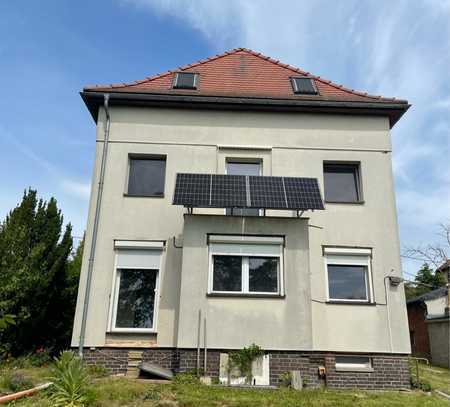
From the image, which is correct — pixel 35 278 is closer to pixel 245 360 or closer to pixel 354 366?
pixel 245 360

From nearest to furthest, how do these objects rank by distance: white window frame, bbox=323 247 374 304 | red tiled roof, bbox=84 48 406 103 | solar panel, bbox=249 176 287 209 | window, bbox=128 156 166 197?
solar panel, bbox=249 176 287 209 → white window frame, bbox=323 247 374 304 → window, bbox=128 156 166 197 → red tiled roof, bbox=84 48 406 103

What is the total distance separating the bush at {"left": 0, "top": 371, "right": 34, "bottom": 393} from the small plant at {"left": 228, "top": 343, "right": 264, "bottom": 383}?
4.17 metres

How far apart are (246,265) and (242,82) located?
252 inches

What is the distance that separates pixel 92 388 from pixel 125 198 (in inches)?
207

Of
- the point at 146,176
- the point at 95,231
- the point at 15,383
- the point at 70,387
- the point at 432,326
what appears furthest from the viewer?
the point at 432,326

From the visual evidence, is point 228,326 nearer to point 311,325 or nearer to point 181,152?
point 311,325

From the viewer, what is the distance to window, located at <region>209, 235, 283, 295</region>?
9.87 metres

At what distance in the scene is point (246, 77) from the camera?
541 inches

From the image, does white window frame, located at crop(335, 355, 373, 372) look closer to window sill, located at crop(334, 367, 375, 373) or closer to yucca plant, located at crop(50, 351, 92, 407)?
window sill, located at crop(334, 367, 375, 373)

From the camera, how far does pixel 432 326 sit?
2095 cm

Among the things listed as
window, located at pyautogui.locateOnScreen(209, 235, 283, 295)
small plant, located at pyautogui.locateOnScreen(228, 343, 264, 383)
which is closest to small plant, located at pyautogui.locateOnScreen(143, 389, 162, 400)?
small plant, located at pyautogui.locateOnScreen(228, 343, 264, 383)

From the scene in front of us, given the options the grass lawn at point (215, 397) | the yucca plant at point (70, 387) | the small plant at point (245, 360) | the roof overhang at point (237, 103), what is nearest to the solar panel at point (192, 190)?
the roof overhang at point (237, 103)

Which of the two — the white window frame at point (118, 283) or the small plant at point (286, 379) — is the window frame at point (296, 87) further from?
the small plant at point (286, 379)

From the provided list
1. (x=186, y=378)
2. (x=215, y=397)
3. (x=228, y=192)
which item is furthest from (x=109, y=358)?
(x=228, y=192)
